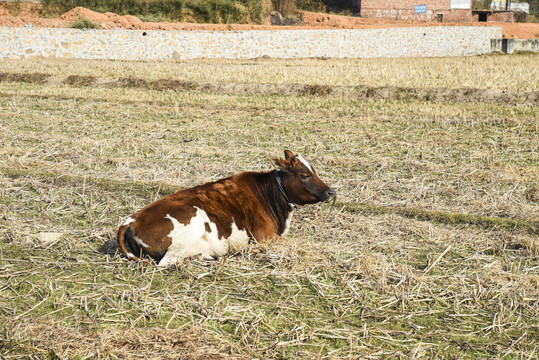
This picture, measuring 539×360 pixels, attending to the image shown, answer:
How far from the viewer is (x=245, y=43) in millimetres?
38000

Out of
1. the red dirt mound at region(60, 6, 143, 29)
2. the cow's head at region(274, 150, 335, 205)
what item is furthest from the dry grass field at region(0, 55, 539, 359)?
the red dirt mound at region(60, 6, 143, 29)

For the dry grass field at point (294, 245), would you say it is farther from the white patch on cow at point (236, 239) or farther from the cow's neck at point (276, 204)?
the cow's neck at point (276, 204)

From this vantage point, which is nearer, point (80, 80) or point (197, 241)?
point (197, 241)

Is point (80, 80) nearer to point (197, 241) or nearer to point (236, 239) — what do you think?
point (236, 239)

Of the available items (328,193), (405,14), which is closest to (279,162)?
(328,193)

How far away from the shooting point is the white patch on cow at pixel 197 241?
18.2ft

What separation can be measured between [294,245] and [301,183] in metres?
0.70

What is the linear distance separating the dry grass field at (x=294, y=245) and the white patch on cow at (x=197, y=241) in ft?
0.41

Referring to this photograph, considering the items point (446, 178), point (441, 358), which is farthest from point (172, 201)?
point (446, 178)

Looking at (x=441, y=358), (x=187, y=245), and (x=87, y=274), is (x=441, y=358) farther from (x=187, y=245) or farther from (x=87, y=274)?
(x=87, y=274)

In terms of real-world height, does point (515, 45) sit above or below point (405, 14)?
below

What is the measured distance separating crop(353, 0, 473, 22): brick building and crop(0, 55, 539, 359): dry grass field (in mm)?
44741

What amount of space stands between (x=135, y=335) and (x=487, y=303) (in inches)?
117

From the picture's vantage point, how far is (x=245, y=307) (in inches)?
192
